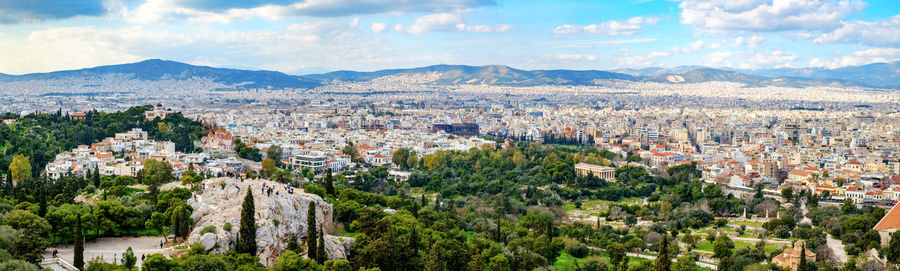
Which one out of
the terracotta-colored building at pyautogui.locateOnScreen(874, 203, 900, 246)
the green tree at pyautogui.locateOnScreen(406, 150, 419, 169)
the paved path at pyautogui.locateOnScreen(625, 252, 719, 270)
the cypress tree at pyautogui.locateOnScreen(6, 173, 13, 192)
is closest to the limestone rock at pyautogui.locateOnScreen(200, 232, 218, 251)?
the cypress tree at pyautogui.locateOnScreen(6, 173, 13, 192)

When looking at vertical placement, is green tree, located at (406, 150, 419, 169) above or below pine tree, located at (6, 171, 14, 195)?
below

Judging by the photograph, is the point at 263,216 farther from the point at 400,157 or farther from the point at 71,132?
the point at 71,132

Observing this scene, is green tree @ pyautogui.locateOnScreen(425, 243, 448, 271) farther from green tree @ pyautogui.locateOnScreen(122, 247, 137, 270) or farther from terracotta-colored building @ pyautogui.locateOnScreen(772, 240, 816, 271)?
terracotta-colored building @ pyautogui.locateOnScreen(772, 240, 816, 271)

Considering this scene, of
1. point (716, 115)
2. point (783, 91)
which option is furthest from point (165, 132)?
point (783, 91)

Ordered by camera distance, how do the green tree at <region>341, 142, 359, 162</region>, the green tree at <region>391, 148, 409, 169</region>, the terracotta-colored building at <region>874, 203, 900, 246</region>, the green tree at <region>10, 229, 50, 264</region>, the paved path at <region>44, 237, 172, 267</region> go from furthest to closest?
the green tree at <region>341, 142, 359, 162</region>, the green tree at <region>391, 148, 409, 169</region>, the terracotta-colored building at <region>874, 203, 900, 246</region>, the paved path at <region>44, 237, 172, 267</region>, the green tree at <region>10, 229, 50, 264</region>

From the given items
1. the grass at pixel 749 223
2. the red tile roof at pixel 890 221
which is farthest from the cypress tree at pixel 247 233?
the grass at pixel 749 223

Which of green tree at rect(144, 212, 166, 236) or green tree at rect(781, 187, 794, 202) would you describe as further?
green tree at rect(781, 187, 794, 202)
